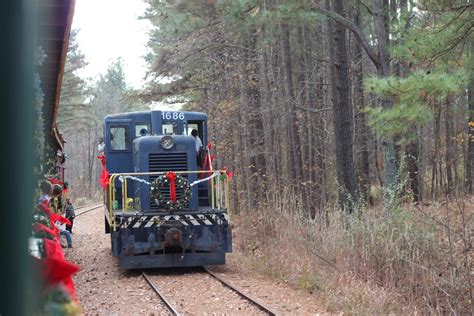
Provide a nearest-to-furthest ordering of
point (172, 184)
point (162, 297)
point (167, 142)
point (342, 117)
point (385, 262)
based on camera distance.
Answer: point (385, 262) → point (162, 297) → point (172, 184) → point (167, 142) → point (342, 117)

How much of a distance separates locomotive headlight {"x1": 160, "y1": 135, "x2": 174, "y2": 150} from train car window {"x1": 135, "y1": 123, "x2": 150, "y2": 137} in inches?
42.0

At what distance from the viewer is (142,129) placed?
12.8m

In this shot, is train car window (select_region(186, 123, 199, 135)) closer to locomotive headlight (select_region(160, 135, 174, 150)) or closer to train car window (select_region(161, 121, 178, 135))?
train car window (select_region(161, 121, 178, 135))

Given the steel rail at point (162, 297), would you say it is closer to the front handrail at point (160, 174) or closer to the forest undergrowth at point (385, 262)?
the front handrail at point (160, 174)

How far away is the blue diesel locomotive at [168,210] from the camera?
11109mm

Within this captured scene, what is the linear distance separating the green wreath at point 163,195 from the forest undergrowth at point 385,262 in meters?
2.08

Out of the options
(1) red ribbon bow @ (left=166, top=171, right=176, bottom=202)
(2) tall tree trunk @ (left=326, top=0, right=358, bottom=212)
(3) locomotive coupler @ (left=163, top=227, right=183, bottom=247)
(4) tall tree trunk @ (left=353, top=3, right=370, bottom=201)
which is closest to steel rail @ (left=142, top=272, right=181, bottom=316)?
(3) locomotive coupler @ (left=163, top=227, right=183, bottom=247)

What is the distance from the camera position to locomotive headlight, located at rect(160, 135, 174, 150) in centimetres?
1175

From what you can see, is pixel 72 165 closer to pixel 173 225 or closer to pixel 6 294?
pixel 173 225

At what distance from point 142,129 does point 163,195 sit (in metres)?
2.01

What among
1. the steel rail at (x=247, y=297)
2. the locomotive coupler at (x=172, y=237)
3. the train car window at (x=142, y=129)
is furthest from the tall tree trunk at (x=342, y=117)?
the train car window at (x=142, y=129)

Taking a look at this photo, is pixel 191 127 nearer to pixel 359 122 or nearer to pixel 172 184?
pixel 172 184

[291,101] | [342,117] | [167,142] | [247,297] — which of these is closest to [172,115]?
[167,142]

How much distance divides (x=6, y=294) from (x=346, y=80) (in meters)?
12.3
